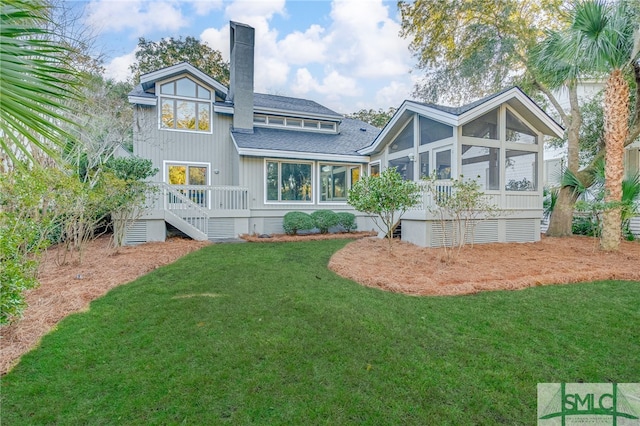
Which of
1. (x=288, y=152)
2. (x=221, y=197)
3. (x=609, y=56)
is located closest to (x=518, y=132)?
(x=609, y=56)

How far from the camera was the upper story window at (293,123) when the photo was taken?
1523cm

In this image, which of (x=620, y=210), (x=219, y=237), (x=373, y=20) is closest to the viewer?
(x=620, y=210)

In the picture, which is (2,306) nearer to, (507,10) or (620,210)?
(620,210)

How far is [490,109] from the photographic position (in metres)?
9.33

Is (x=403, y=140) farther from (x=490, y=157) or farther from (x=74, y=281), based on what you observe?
(x=74, y=281)

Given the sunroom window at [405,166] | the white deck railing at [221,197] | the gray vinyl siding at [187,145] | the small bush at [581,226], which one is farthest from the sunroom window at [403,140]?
the small bush at [581,226]

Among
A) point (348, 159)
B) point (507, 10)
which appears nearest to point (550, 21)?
point (507, 10)

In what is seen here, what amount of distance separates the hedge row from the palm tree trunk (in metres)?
7.71

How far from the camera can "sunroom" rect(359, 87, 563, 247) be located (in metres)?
9.22

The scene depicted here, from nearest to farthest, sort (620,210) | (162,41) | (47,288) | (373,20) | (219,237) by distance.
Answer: (47,288), (620,210), (219,237), (373,20), (162,41)

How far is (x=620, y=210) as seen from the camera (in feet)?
26.2

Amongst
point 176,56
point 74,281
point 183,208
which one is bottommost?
point 74,281

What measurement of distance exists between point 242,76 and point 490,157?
10692mm

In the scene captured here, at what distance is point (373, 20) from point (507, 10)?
196 inches
